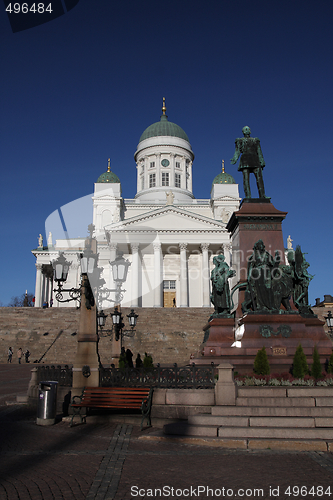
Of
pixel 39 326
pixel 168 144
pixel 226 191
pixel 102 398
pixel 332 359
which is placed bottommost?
pixel 102 398

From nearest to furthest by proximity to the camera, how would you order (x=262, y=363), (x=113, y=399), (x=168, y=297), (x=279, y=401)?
(x=279, y=401)
(x=262, y=363)
(x=113, y=399)
(x=168, y=297)

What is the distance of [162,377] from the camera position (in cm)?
1006

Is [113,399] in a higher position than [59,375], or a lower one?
lower

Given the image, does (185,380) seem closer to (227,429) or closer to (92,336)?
(227,429)

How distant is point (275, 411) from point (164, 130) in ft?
253

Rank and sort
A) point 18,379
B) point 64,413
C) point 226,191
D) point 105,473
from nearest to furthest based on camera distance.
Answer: point 105,473 → point 64,413 → point 18,379 → point 226,191

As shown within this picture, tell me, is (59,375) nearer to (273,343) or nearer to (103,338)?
(273,343)

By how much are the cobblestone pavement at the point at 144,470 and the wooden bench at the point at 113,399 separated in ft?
2.72

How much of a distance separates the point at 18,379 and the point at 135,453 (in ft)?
53.2

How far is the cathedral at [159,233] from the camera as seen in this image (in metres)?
56.5

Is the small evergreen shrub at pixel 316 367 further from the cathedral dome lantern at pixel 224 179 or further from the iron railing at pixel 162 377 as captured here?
the cathedral dome lantern at pixel 224 179

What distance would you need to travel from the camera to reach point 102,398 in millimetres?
10094

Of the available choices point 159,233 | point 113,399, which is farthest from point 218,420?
point 159,233

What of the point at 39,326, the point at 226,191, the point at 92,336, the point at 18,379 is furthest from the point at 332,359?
the point at 226,191
